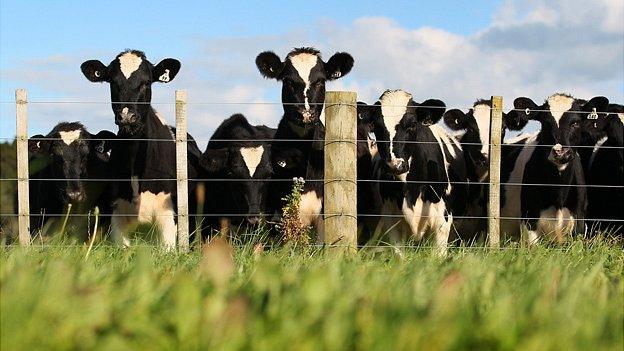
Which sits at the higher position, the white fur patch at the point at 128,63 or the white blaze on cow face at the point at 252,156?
the white fur patch at the point at 128,63

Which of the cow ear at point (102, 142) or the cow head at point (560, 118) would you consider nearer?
the cow head at point (560, 118)

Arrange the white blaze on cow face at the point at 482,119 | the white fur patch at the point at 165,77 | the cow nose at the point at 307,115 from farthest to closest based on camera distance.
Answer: the white blaze on cow face at the point at 482,119
the white fur patch at the point at 165,77
the cow nose at the point at 307,115

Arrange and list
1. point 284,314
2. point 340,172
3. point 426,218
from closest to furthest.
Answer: point 284,314
point 340,172
point 426,218

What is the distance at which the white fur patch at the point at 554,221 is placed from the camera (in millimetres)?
11625

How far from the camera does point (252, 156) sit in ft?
38.1

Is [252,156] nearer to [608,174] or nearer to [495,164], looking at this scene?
[495,164]

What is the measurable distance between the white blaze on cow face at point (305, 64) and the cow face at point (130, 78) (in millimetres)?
1511

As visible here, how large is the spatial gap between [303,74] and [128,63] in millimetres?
2038

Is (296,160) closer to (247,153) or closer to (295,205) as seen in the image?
(247,153)

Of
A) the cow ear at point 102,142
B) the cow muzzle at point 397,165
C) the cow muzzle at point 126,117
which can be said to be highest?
the cow muzzle at point 126,117

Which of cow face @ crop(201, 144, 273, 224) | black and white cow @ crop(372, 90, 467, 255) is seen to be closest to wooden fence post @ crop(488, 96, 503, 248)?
black and white cow @ crop(372, 90, 467, 255)

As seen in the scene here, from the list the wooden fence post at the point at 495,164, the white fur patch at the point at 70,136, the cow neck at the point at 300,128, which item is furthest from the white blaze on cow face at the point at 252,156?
the wooden fence post at the point at 495,164

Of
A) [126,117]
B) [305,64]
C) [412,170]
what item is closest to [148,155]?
[126,117]

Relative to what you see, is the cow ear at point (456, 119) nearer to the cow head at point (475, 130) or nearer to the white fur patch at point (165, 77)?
the cow head at point (475, 130)
